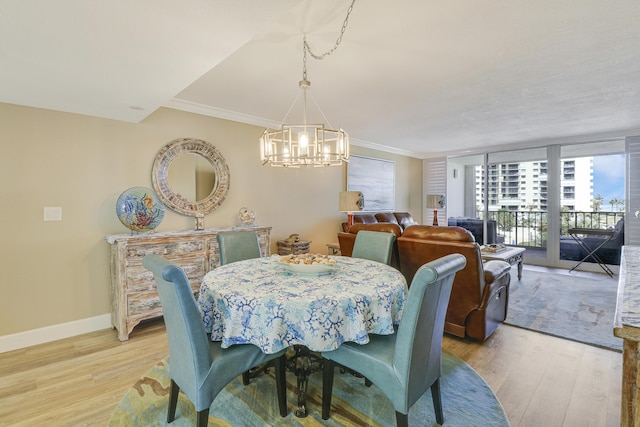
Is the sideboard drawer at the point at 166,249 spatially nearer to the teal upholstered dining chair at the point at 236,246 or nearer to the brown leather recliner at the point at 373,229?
the teal upholstered dining chair at the point at 236,246

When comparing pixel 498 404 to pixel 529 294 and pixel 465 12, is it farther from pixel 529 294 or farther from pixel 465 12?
pixel 529 294

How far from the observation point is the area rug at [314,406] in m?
1.75

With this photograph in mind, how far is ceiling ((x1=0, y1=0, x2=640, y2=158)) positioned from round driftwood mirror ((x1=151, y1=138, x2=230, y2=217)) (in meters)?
0.48

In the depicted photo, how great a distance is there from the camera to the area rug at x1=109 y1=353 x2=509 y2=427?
5.76ft

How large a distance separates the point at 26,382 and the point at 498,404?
3.23 metres

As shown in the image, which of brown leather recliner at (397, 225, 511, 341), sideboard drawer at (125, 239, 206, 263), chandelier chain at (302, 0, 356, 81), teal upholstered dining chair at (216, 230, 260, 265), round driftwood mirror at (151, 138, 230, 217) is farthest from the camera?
round driftwood mirror at (151, 138, 230, 217)

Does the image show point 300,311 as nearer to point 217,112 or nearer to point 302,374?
point 302,374

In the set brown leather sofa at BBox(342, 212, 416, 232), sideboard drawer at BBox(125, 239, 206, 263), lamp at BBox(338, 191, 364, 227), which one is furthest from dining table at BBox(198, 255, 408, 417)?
brown leather sofa at BBox(342, 212, 416, 232)

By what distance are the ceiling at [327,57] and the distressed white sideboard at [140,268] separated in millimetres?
1238

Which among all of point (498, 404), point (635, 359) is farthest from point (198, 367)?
point (498, 404)

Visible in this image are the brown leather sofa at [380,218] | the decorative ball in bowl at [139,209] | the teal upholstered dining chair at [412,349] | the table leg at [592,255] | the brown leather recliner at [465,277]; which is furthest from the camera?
the brown leather sofa at [380,218]

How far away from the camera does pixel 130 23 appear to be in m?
1.49

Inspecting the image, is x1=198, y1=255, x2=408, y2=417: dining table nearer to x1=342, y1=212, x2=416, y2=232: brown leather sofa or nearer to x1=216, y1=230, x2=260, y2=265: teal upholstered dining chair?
x1=216, y1=230, x2=260, y2=265: teal upholstered dining chair

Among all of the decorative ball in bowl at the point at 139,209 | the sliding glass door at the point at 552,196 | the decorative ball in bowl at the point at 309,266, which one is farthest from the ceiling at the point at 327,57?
the sliding glass door at the point at 552,196
